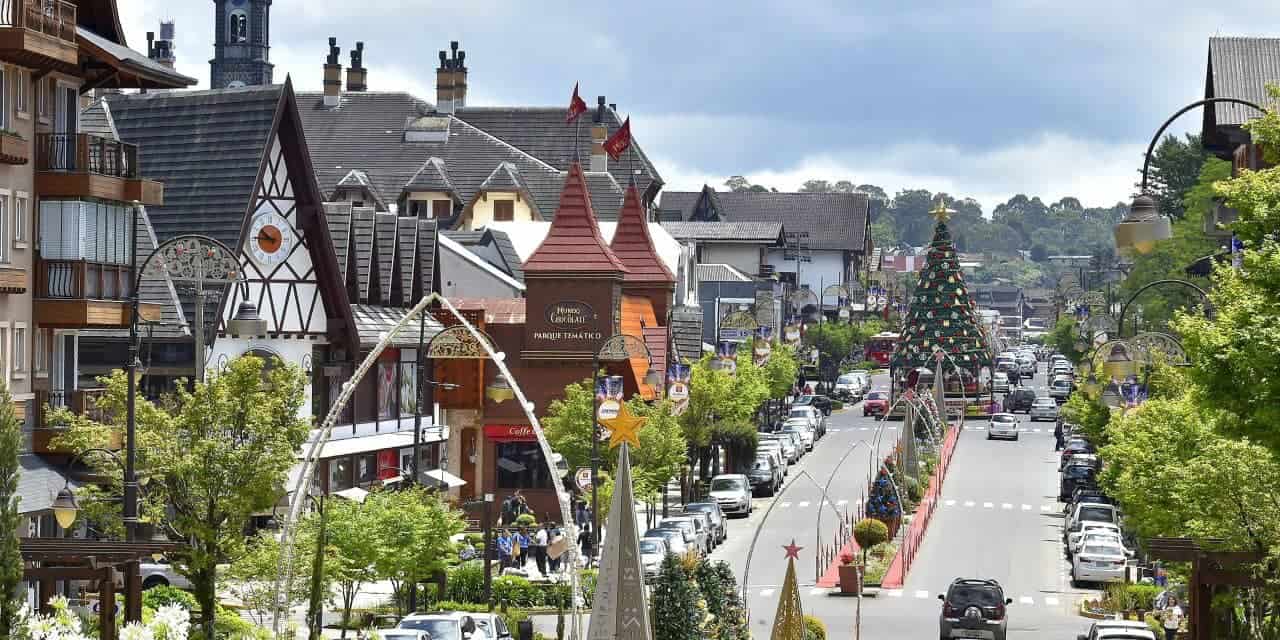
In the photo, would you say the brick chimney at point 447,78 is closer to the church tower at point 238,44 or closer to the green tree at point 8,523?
the church tower at point 238,44

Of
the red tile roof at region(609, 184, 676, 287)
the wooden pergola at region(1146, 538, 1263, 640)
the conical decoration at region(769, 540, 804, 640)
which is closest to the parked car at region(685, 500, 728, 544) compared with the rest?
the red tile roof at region(609, 184, 676, 287)

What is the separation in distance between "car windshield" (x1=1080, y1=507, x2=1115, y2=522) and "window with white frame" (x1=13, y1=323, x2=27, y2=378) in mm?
33350

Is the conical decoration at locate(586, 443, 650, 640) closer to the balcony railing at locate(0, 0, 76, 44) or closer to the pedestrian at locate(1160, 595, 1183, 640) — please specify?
the balcony railing at locate(0, 0, 76, 44)

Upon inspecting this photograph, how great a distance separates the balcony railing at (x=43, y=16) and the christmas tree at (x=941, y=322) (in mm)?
87828

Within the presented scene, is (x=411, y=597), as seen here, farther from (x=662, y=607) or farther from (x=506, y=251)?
(x=506, y=251)

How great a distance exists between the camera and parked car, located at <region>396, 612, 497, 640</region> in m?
37.1

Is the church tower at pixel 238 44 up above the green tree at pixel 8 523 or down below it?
above

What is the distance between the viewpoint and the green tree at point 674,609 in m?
35.9

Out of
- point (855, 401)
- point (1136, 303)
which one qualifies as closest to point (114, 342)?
point (1136, 303)

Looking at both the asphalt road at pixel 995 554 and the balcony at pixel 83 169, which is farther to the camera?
the asphalt road at pixel 995 554

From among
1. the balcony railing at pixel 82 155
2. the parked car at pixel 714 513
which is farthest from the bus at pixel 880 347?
the balcony railing at pixel 82 155

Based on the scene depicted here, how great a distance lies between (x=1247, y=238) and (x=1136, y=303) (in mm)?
98415

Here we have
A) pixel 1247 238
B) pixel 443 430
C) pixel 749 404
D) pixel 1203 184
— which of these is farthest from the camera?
pixel 1203 184

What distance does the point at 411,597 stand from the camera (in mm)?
44938
